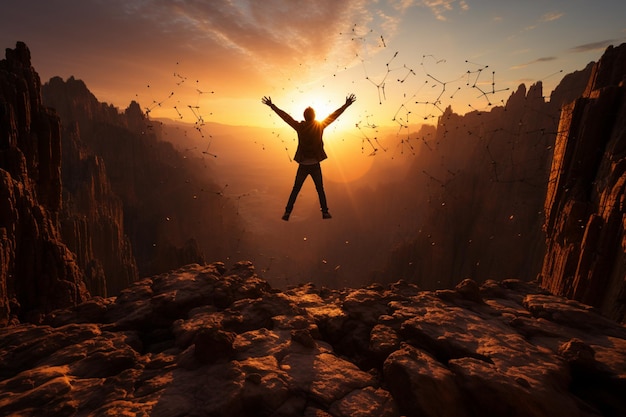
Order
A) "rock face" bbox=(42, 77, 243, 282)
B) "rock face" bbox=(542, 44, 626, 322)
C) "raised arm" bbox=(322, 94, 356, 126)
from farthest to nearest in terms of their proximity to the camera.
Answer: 1. "rock face" bbox=(42, 77, 243, 282)
2. "rock face" bbox=(542, 44, 626, 322)
3. "raised arm" bbox=(322, 94, 356, 126)

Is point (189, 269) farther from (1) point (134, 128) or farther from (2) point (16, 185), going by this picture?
(1) point (134, 128)

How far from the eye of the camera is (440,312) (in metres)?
7.00

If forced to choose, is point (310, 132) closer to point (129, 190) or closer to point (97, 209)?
point (97, 209)

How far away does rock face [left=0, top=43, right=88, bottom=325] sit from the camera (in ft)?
44.7

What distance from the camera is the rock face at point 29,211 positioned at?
13633mm

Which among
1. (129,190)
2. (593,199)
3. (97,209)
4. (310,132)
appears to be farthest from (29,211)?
(129,190)

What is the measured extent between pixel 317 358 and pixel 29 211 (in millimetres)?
16706

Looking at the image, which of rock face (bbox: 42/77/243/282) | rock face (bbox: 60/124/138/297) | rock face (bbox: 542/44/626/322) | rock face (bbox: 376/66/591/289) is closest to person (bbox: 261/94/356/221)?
rock face (bbox: 542/44/626/322)

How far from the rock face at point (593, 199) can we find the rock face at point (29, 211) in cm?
2344

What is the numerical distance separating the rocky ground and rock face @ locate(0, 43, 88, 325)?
9.55 meters

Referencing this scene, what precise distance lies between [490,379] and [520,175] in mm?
50315

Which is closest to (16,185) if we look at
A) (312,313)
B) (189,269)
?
(189,269)

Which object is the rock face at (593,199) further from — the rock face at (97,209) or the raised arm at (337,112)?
the rock face at (97,209)

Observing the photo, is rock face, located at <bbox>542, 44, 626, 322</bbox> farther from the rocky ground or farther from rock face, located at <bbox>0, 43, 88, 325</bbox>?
rock face, located at <bbox>0, 43, 88, 325</bbox>
